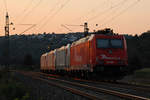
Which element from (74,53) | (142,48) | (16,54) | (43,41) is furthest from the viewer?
(43,41)

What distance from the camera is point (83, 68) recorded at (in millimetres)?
23422

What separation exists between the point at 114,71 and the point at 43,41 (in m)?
132

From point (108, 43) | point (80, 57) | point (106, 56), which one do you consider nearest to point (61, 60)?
point (80, 57)

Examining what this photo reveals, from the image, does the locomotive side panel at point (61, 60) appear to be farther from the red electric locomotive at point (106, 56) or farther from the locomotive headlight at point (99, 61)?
the locomotive headlight at point (99, 61)

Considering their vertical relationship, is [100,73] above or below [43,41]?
below

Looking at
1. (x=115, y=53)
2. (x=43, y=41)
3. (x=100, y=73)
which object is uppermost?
(x=43, y=41)

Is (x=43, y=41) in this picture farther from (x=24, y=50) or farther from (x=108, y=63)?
(x=108, y=63)

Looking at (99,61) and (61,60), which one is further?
(61,60)

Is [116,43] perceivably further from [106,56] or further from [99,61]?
[99,61]

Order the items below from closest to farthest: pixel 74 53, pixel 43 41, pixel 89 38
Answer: pixel 89 38 → pixel 74 53 → pixel 43 41

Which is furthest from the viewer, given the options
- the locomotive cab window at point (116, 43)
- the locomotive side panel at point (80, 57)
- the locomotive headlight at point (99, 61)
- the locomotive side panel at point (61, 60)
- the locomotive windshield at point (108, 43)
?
the locomotive side panel at point (61, 60)

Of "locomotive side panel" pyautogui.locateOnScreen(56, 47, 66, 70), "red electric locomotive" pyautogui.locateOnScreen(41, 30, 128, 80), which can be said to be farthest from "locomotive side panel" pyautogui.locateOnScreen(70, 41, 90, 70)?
"locomotive side panel" pyautogui.locateOnScreen(56, 47, 66, 70)

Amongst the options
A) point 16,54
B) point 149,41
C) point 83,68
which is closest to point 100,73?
point 83,68

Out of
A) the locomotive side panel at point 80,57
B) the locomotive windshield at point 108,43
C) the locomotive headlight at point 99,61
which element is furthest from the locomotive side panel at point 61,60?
the locomotive headlight at point 99,61
